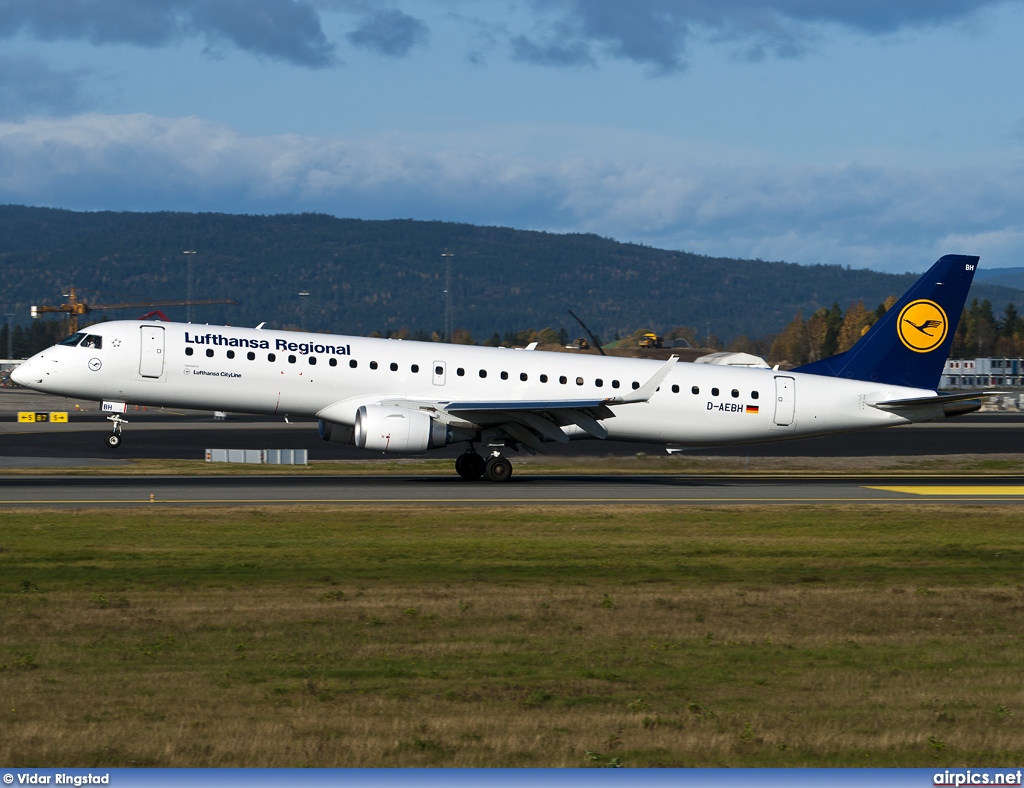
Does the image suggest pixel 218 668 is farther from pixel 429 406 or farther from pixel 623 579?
pixel 429 406

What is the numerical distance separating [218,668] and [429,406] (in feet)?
66.8

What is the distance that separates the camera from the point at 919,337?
123 ft

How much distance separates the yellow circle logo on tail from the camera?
37.4 meters

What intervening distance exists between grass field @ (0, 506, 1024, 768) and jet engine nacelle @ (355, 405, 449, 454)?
6656 mm

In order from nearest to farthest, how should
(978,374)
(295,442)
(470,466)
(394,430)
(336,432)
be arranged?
(394,430) < (336,432) < (470,466) < (295,442) < (978,374)

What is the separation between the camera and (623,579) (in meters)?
18.5

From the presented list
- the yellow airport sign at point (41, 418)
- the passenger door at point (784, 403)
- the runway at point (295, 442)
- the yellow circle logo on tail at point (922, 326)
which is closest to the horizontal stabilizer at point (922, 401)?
the yellow circle logo on tail at point (922, 326)

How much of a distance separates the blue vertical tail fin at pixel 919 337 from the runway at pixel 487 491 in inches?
136

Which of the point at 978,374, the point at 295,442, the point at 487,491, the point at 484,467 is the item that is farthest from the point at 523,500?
the point at 978,374

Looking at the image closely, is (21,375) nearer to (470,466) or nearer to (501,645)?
(470,466)

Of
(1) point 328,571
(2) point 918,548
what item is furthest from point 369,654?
(2) point 918,548

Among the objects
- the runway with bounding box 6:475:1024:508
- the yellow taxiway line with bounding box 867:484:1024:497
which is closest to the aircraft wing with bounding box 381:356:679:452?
the runway with bounding box 6:475:1024:508

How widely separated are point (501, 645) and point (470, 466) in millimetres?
21239

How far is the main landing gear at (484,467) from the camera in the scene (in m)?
34.5
